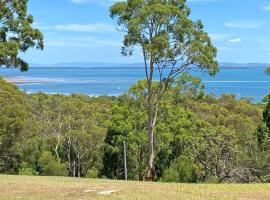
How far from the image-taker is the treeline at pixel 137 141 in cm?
2447

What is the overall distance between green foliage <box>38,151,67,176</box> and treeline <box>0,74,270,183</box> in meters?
0.06

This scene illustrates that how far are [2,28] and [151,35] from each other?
24.1 ft

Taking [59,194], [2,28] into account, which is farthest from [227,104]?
[59,194]

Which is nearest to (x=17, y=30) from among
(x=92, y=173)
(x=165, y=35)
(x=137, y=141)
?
(x=165, y=35)

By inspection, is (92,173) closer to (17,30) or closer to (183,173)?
(183,173)

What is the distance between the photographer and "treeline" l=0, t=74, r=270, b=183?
24469 mm

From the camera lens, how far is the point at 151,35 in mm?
23422

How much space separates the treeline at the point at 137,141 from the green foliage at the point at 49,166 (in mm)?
60

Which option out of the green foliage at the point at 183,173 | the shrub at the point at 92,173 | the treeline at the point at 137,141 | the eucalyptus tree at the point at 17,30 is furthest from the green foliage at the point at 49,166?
the eucalyptus tree at the point at 17,30

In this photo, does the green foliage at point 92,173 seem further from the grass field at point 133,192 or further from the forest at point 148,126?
the grass field at point 133,192

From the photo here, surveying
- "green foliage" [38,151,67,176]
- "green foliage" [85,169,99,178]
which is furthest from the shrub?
"green foliage" [38,151,67,176]

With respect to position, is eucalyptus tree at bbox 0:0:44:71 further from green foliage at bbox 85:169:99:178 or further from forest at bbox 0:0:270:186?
green foliage at bbox 85:169:99:178

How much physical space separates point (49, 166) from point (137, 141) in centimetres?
891

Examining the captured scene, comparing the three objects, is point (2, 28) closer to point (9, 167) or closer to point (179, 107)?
point (179, 107)
